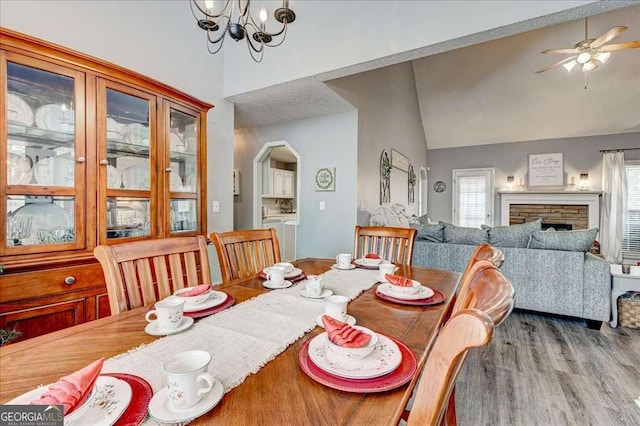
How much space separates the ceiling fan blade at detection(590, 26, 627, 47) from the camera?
10.7 ft

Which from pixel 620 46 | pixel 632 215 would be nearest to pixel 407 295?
pixel 620 46

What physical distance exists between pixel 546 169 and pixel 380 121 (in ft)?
16.2

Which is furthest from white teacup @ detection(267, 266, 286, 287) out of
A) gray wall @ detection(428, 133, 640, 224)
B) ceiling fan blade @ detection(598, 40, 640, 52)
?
gray wall @ detection(428, 133, 640, 224)

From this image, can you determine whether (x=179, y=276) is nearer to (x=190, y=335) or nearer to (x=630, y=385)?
(x=190, y=335)

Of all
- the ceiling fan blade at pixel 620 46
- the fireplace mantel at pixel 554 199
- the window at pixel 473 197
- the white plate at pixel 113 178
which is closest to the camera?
the white plate at pixel 113 178

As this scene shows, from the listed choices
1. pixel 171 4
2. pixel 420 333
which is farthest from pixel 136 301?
pixel 171 4

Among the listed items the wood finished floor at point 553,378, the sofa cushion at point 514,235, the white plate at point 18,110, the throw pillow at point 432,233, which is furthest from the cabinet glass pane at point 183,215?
the sofa cushion at point 514,235

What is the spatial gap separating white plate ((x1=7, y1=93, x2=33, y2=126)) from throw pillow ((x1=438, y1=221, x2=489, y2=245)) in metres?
3.44

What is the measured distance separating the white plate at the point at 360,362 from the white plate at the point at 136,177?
185 centimetres

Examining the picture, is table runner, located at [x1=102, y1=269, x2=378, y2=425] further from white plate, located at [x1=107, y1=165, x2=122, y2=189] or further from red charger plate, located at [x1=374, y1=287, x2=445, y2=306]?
white plate, located at [x1=107, y1=165, x2=122, y2=189]

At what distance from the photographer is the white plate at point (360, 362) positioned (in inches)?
26.0

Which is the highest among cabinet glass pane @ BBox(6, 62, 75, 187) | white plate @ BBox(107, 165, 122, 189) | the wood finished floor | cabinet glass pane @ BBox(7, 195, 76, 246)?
cabinet glass pane @ BBox(6, 62, 75, 187)

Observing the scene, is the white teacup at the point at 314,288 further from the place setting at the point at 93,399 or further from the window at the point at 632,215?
the window at the point at 632,215

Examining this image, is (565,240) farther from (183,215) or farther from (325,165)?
(183,215)
